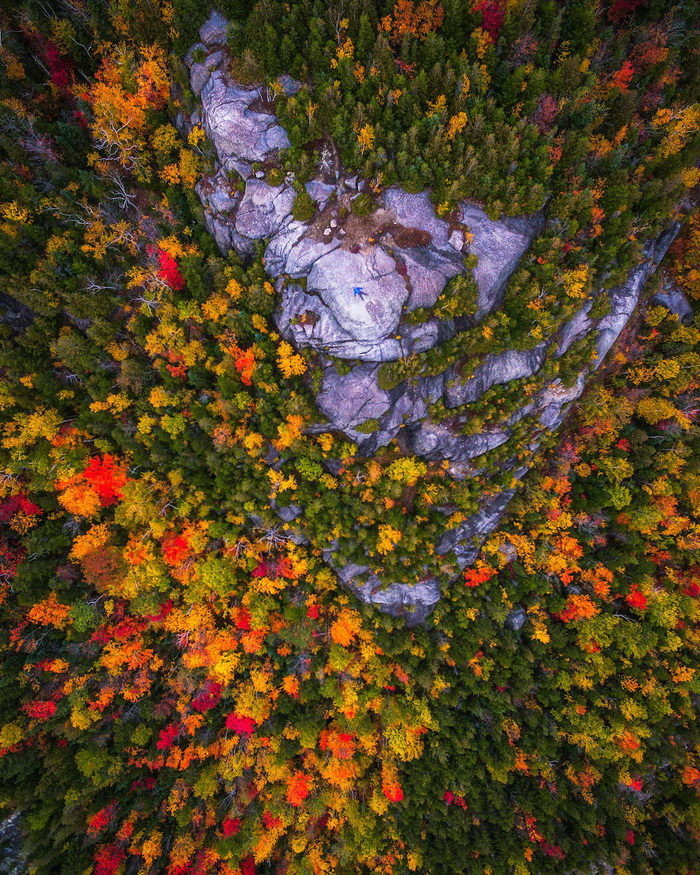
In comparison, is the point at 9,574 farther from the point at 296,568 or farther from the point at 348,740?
the point at 348,740

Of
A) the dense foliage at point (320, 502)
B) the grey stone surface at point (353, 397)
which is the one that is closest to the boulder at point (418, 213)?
the dense foliage at point (320, 502)

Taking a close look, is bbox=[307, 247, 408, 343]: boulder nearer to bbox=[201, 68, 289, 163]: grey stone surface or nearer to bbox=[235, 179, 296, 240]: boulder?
bbox=[235, 179, 296, 240]: boulder

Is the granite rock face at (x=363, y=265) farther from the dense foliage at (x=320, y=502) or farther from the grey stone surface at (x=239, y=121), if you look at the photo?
the dense foliage at (x=320, y=502)

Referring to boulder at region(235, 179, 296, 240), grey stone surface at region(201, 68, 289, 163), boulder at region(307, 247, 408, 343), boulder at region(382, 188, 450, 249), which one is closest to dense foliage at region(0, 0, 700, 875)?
boulder at region(382, 188, 450, 249)

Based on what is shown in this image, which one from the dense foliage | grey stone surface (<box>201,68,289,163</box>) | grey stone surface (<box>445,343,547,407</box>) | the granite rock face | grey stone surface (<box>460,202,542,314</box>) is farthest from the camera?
grey stone surface (<box>445,343,547,407</box>)

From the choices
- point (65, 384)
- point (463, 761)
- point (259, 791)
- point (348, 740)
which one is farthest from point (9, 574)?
point (463, 761)

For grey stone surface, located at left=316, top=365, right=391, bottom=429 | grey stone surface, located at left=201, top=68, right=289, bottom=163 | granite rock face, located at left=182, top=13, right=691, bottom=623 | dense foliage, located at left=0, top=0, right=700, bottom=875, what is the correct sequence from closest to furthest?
dense foliage, located at left=0, top=0, right=700, bottom=875, grey stone surface, located at left=201, top=68, right=289, bottom=163, granite rock face, located at left=182, top=13, right=691, bottom=623, grey stone surface, located at left=316, top=365, right=391, bottom=429

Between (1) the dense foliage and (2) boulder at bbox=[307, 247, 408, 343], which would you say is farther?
(2) boulder at bbox=[307, 247, 408, 343]

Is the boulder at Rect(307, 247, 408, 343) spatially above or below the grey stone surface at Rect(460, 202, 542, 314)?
below
